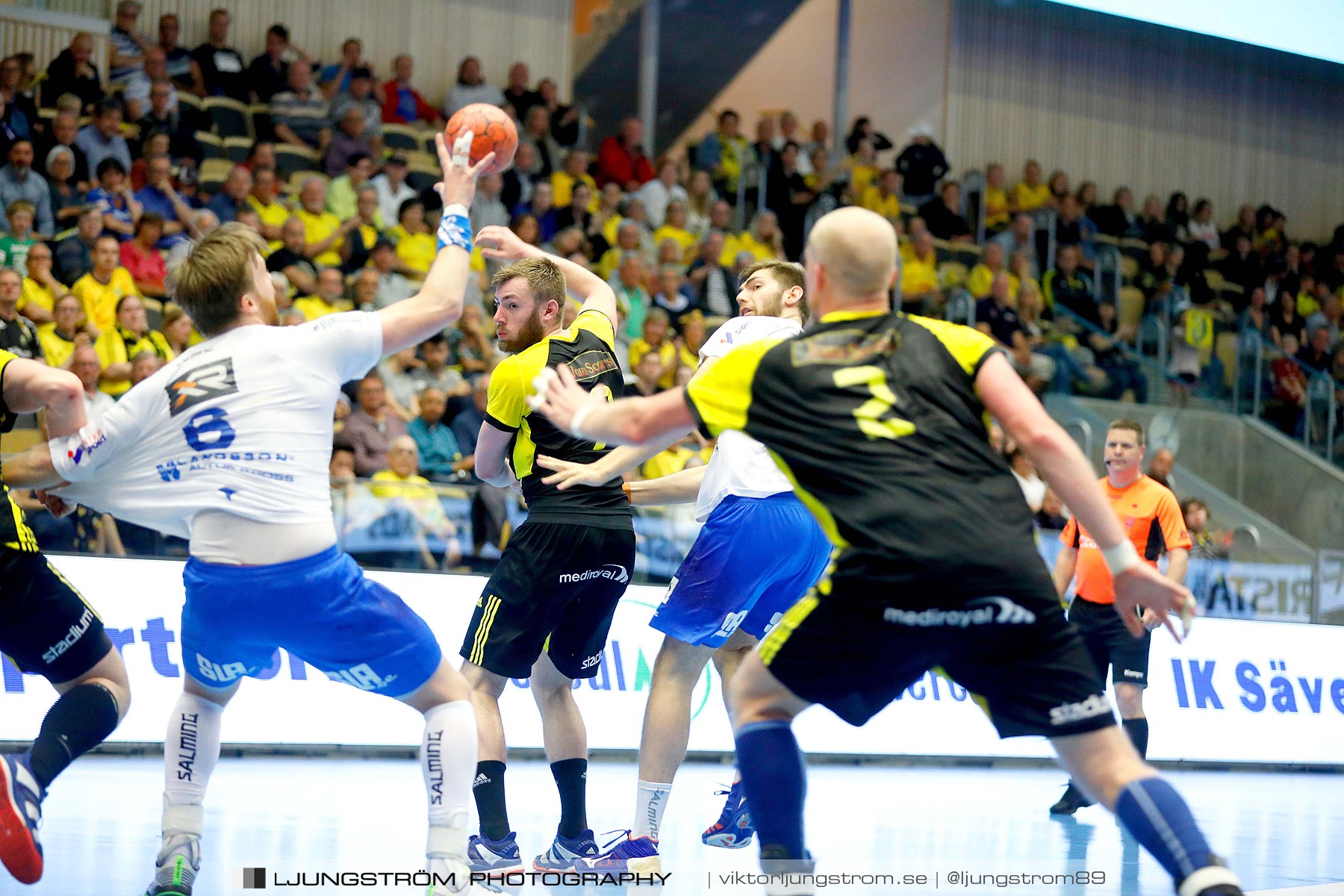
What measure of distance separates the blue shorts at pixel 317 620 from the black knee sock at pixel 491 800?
1.25 metres

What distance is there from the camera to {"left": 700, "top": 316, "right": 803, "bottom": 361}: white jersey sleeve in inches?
229

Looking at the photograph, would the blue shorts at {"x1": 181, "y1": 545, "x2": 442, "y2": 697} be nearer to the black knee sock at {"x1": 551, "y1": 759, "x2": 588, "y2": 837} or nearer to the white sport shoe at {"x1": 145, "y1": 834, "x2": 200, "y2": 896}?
the white sport shoe at {"x1": 145, "y1": 834, "x2": 200, "y2": 896}

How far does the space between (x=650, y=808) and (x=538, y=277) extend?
219 cm

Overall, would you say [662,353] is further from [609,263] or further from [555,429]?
[555,429]

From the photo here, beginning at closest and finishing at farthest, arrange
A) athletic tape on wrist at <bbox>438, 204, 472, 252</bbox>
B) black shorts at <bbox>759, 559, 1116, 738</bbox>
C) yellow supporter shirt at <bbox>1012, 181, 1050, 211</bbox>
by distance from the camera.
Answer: black shorts at <bbox>759, 559, 1116, 738</bbox> < athletic tape on wrist at <bbox>438, 204, 472, 252</bbox> < yellow supporter shirt at <bbox>1012, 181, 1050, 211</bbox>

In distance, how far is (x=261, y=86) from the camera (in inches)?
599

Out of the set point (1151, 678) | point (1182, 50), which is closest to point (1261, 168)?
point (1182, 50)

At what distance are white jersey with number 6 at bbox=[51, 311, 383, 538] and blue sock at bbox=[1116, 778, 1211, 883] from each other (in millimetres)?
2345

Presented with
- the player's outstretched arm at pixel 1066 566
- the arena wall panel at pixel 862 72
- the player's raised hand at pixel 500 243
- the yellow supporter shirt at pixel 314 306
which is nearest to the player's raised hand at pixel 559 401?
the player's raised hand at pixel 500 243

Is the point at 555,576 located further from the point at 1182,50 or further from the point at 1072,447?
the point at 1182,50

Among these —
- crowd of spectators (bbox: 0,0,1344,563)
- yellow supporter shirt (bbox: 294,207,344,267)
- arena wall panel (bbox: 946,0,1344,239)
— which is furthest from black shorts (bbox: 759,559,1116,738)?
arena wall panel (bbox: 946,0,1344,239)

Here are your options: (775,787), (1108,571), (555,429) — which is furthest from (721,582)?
(1108,571)

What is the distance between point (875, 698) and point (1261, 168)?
22.9 meters

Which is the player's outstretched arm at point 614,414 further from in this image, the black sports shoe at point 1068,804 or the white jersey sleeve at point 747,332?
the black sports shoe at point 1068,804
